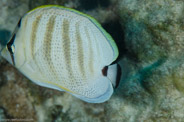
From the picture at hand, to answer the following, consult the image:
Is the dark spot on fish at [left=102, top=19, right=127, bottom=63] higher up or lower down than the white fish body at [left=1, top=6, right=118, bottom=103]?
lower down

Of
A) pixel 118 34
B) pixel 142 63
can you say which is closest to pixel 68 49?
pixel 142 63

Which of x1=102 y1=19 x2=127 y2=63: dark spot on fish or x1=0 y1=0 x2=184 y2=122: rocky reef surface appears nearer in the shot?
x1=0 y1=0 x2=184 y2=122: rocky reef surface

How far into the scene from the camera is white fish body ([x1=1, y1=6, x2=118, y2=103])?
137 cm

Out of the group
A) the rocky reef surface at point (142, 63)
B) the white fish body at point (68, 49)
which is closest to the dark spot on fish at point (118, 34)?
the rocky reef surface at point (142, 63)

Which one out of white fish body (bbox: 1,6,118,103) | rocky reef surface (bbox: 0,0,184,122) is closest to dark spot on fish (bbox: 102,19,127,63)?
rocky reef surface (bbox: 0,0,184,122)

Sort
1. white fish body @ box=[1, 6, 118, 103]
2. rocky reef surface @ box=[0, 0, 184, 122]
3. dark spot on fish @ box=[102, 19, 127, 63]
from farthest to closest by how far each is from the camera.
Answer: dark spot on fish @ box=[102, 19, 127, 63], rocky reef surface @ box=[0, 0, 184, 122], white fish body @ box=[1, 6, 118, 103]

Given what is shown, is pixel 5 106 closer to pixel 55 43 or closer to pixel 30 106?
pixel 30 106

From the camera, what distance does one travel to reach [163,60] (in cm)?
175

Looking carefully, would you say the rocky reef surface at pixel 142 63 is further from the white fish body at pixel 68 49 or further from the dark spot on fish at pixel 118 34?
the white fish body at pixel 68 49

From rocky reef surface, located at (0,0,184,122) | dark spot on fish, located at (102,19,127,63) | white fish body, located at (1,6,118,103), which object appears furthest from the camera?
dark spot on fish, located at (102,19,127,63)

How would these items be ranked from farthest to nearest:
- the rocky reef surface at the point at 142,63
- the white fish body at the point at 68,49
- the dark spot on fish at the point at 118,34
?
1. the dark spot on fish at the point at 118,34
2. the rocky reef surface at the point at 142,63
3. the white fish body at the point at 68,49

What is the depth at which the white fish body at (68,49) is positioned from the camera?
1366 millimetres

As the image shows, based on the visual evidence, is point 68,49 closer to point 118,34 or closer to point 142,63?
point 142,63

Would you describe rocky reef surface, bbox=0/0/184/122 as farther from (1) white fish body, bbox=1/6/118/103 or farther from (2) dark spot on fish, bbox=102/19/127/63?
(1) white fish body, bbox=1/6/118/103
